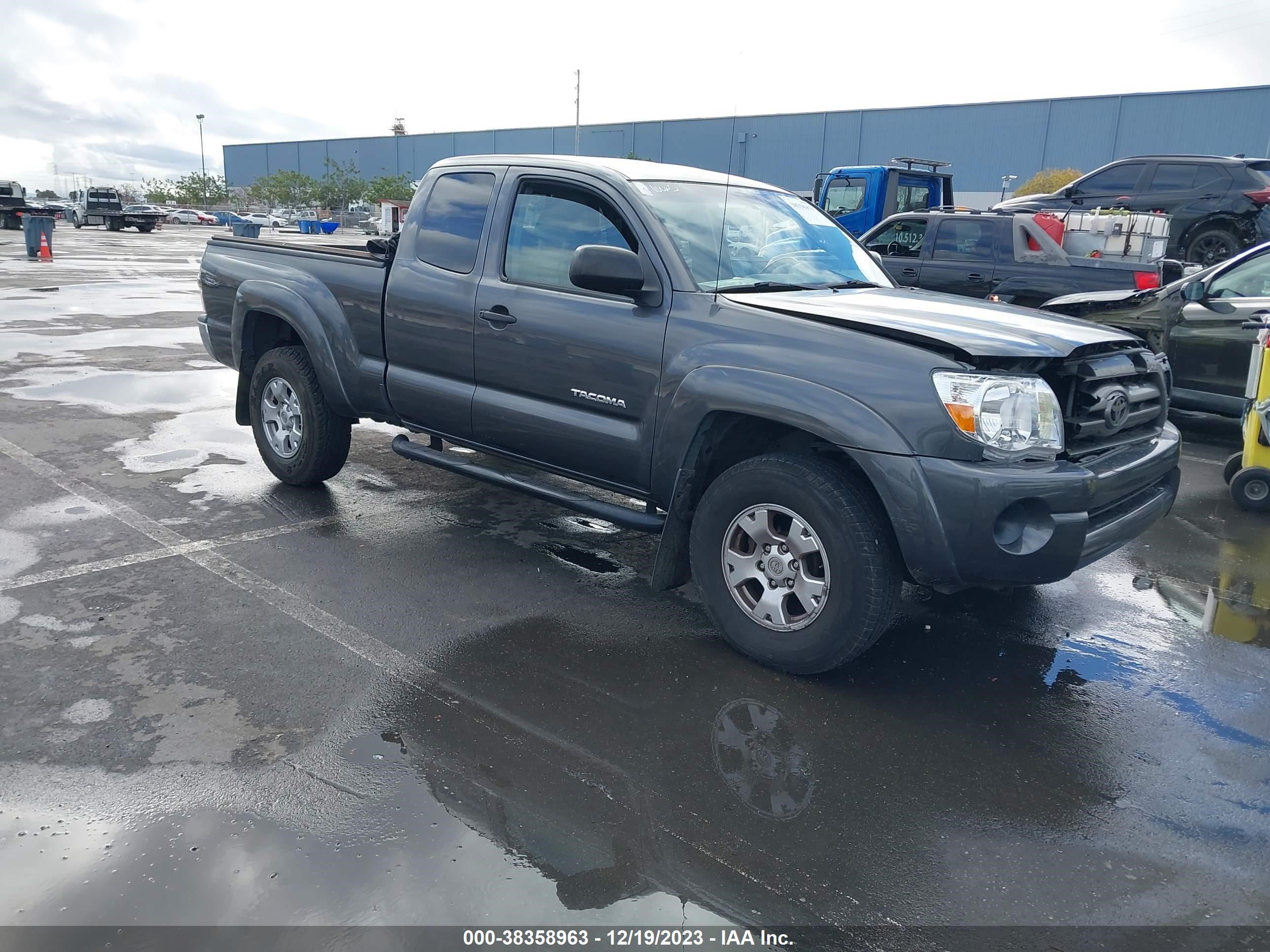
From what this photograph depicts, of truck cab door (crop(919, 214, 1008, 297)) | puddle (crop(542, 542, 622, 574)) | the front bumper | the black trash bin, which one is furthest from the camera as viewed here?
the black trash bin

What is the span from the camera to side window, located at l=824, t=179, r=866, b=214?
18.8 meters

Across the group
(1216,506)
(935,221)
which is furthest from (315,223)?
(1216,506)

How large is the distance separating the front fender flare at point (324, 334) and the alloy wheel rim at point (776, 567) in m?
2.66

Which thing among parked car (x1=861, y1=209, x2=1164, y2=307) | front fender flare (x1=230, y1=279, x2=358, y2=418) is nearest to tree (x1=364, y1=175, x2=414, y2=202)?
parked car (x1=861, y1=209, x2=1164, y2=307)

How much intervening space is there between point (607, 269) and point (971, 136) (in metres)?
55.0

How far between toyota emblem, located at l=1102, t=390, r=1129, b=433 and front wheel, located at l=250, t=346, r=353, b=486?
13.5ft

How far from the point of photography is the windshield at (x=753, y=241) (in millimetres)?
4387

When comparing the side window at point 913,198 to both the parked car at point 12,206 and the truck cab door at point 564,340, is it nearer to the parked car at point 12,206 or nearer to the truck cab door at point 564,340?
the truck cab door at point 564,340

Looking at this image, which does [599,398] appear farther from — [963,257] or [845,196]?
[845,196]

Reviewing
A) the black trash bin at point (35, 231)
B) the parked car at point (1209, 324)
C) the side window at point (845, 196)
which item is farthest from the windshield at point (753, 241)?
the black trash bin at point (35, 231)

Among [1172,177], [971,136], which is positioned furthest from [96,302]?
[971,136]

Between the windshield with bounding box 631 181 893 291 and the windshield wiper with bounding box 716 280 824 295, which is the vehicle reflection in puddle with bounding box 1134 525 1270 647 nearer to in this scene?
the windshield with bounding box 631 181 893 291

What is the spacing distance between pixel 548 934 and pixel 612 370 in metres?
2.44

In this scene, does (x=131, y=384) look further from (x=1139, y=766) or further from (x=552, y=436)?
(x=1139, y=766)
